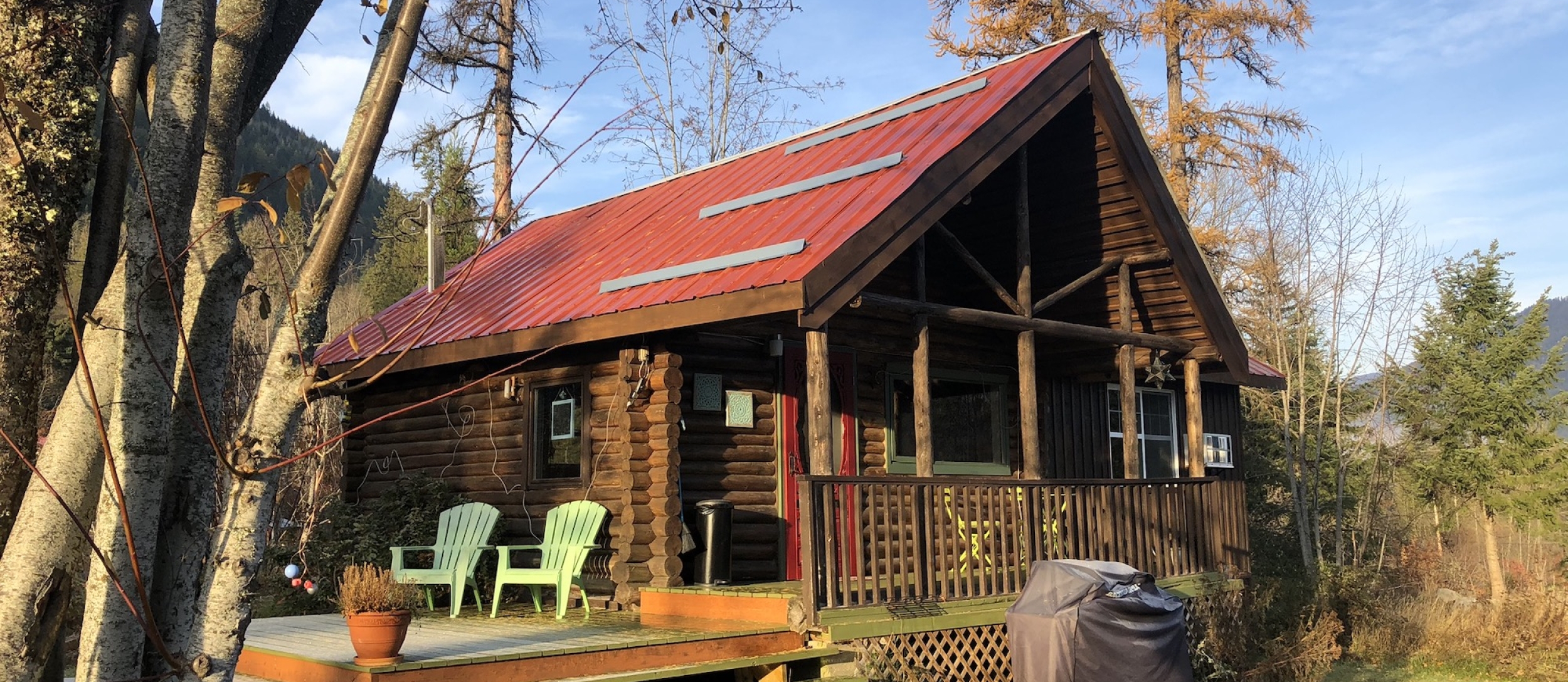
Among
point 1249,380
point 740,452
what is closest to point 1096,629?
point 740,452

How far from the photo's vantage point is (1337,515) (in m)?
18.3

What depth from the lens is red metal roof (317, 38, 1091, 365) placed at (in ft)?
27.6

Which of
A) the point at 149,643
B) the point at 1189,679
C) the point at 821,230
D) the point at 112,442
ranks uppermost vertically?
the point at 821,230

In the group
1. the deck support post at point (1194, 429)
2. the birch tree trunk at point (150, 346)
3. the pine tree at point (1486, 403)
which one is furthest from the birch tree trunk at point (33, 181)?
the pine tree at point (1486, 403)

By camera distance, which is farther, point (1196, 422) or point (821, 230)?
point (1196, 422)

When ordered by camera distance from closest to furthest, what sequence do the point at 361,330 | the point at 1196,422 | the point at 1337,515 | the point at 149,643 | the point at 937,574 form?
the point at 149,643
the point at 937,574
the point at 1196,422
the point at 361,330
the point at 1337,515

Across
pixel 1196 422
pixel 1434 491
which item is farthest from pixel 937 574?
pixel 1434 491

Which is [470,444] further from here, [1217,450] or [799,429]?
[1217,450]

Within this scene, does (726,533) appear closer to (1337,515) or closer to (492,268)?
(492,268)

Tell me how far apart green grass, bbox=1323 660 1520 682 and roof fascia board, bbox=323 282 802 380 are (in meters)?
7.51

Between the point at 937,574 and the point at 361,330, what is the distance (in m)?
8.14

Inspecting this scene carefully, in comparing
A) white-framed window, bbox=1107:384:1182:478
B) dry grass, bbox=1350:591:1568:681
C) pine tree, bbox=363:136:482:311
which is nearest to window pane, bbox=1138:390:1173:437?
white-framed window, bbox=1107:384:1182:478

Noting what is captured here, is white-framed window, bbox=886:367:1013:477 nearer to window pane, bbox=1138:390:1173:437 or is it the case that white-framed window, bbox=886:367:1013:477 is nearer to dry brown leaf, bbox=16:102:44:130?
window pane, bbox=1138:390:1173:437

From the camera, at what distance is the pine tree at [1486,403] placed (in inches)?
832
